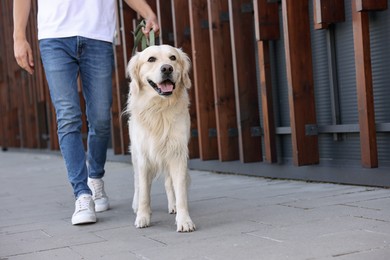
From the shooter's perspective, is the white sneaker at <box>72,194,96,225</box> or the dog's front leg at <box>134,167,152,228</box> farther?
the white sneaker at <box>72,194,96,225</box>

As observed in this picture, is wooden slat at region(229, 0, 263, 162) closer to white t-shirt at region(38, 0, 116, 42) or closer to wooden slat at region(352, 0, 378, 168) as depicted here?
wooden slat at region(352, 0, 378, 168)

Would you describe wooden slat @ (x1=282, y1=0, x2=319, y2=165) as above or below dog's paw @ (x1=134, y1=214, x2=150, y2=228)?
above

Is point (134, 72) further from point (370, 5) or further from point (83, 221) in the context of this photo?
point (370, 5)

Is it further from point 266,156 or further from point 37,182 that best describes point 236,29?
point 37,182

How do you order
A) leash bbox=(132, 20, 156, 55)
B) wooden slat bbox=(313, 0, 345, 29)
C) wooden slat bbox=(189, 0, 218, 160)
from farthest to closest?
wooden slat bbox=(189, 0, 218, 160) < wooden slat bbox=(313, 0, 345, 29) < leash bbox=(132, 20, 156, 55)

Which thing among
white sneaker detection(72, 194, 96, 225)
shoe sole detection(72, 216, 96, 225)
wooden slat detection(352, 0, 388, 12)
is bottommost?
shoe sole detection(72, 216, 96, 225)

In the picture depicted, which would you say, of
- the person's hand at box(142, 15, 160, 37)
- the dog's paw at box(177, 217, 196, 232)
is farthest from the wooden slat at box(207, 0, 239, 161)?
the dog's paw at box(177, 217, 196, 232)

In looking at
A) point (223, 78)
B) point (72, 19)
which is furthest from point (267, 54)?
point (72, 19)

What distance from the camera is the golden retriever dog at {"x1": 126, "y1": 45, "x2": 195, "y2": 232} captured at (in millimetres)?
3895

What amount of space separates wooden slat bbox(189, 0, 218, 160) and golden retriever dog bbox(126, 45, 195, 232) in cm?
282

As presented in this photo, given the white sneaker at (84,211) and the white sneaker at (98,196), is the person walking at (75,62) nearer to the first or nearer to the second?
the white sneaker at (84,211)

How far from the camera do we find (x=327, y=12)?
16.3ft

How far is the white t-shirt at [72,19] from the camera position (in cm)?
424

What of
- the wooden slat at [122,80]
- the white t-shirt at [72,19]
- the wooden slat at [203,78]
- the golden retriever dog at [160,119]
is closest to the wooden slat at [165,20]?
the wooden slat at [203,78]
